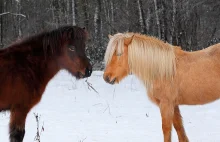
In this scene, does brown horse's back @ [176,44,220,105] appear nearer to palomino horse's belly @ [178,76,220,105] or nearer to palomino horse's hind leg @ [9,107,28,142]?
palomino horse's belly @ [178,76,220,105]

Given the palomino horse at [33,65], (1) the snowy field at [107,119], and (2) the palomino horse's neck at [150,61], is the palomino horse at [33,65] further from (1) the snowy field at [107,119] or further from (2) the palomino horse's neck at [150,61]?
(1) the snowy field at [107,119]

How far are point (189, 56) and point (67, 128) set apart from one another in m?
2.56

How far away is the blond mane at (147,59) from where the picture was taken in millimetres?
4652

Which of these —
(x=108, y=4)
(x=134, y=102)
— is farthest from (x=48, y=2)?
(x=134, y=102)

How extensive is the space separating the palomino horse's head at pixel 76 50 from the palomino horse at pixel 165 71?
1.05ft

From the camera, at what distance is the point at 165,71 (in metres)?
4.66

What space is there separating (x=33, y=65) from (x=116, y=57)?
1144mm

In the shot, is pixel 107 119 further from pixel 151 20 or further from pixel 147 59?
pixel 151 20

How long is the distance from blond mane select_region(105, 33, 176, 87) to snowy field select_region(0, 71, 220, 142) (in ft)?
3.46

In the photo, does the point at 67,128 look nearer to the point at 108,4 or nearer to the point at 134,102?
the point at 134,102

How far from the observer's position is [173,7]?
1448 cm

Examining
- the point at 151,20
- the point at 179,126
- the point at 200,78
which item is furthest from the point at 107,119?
the point at 151,20

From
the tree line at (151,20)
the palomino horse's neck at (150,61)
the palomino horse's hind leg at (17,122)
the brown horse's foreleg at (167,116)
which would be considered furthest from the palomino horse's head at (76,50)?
the tree line at (151,20)

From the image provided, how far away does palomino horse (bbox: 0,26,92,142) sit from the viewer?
4477 millimetres
